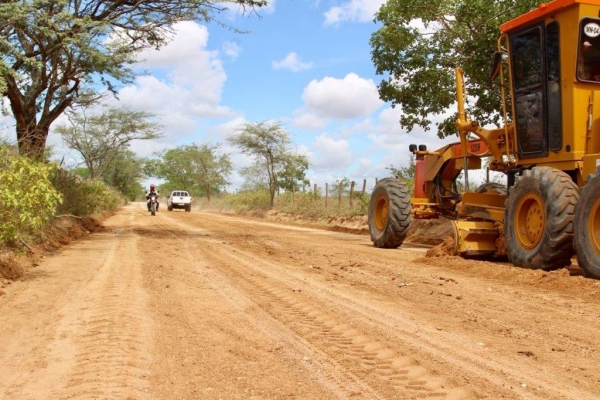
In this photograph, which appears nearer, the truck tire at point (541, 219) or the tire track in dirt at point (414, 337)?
the tire track in dirt at point (414, 337)

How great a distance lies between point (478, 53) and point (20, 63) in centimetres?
1030

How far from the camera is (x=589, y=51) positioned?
302 inches

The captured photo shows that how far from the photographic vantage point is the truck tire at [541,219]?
7.32m

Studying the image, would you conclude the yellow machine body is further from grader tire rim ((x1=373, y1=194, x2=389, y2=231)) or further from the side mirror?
grader tire rim ((x1=373, y1=194, x2=389, y2=231))

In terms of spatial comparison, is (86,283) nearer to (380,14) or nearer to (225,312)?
(225,312)

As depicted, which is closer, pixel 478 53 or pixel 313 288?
pixel 313 288

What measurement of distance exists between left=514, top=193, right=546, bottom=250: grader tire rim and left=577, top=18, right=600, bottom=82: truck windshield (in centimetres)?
172

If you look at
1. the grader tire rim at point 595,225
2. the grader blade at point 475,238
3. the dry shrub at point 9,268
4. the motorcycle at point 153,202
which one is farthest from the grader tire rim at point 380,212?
the motorcycle at point 153,202

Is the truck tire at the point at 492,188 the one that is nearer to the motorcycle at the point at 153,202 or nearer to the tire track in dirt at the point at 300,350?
the tire track in dirt at the point at 300,350

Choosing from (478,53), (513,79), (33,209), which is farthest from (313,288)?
(478,53)

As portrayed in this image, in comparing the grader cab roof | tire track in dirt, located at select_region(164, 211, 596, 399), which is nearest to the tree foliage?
tire track in dirt, located at select_region(164, 211, 596, 399)

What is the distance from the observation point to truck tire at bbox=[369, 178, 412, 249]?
11.6 m

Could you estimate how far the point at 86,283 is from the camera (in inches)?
293

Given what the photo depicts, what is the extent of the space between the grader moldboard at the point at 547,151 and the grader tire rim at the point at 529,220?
14 mm
